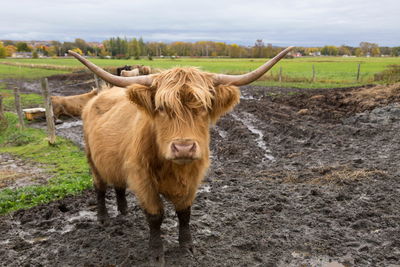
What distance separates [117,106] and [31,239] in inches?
76.1

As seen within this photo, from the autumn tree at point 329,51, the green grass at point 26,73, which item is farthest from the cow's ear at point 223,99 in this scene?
the autumn tree at point 329,51

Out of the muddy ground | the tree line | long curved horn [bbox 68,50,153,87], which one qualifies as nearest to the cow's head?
long curved horn [bbox 68,50,153,87]

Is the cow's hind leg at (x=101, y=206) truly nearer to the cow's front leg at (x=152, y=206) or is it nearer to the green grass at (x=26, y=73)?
the cow's front leg at (x=152, y=206)

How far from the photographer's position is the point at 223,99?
315 cm

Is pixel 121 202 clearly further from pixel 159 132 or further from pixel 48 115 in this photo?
pixel 48 115

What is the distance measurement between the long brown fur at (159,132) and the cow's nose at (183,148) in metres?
0.09

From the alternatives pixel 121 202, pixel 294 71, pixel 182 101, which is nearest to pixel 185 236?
pixel 121 202

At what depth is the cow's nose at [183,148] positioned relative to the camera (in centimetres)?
259

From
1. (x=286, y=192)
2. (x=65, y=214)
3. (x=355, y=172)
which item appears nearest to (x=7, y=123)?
(x=65, y=214)

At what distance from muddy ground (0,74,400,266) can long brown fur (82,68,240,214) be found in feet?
2.43

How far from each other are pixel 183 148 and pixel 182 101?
0.47m

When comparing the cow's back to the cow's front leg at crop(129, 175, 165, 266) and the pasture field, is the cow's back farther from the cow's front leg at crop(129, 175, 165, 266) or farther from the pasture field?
the pasture field

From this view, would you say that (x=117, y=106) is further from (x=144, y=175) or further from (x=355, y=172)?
(x=355, y=172)

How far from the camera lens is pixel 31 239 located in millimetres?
4129
